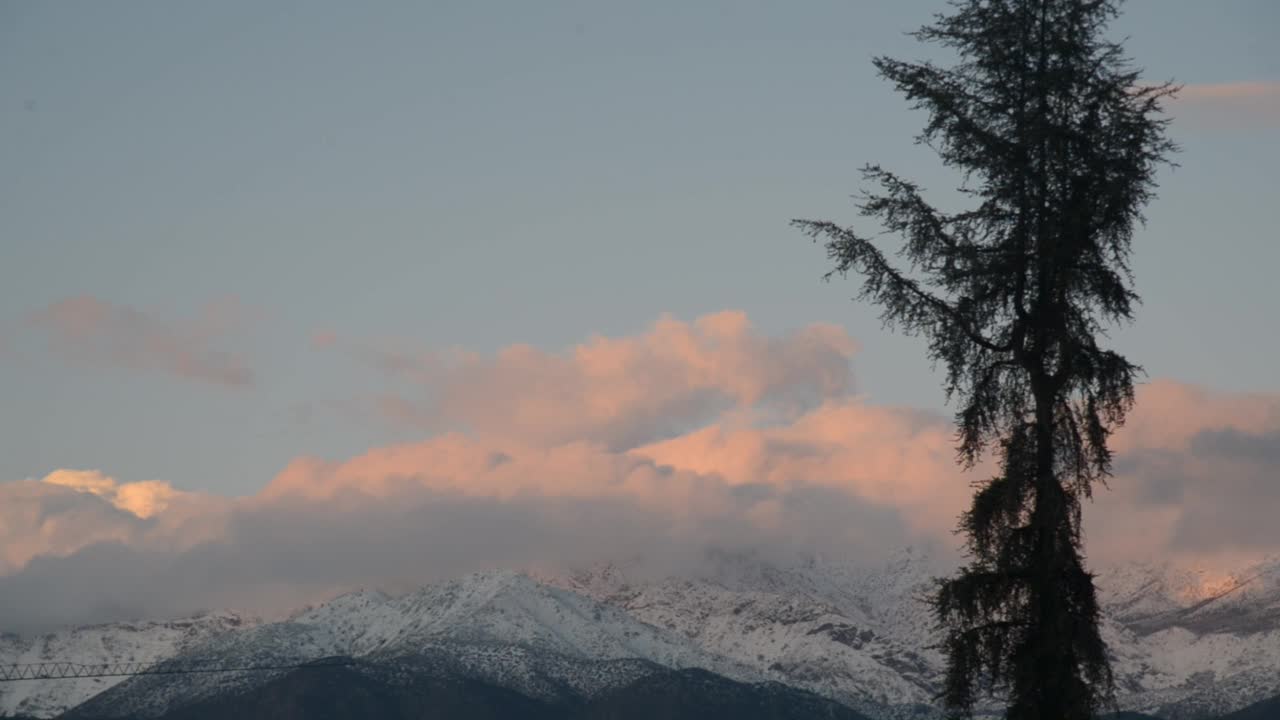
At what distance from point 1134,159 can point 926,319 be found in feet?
14.0

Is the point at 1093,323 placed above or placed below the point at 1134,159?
below

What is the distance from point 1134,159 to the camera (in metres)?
32.2

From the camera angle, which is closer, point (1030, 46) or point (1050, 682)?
point (1050, 682)

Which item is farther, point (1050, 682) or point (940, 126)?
point (940, 126)

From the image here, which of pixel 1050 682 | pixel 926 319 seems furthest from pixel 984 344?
pixel 1050 682

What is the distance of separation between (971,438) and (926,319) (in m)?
2.09

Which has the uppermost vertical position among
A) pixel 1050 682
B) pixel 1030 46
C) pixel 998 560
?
pixel 1030 46

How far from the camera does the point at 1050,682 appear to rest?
98.9 feet

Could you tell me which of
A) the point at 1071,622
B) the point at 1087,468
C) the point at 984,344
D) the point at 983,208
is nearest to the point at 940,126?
the point at 983,208

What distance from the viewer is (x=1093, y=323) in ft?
106

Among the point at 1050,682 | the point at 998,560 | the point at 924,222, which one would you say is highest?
the point at 924,222

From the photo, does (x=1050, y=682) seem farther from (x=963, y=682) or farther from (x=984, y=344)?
(x=984, y=344)

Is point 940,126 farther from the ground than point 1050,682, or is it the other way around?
point 940,126

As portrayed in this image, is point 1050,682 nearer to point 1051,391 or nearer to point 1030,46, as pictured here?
point 1051,391
